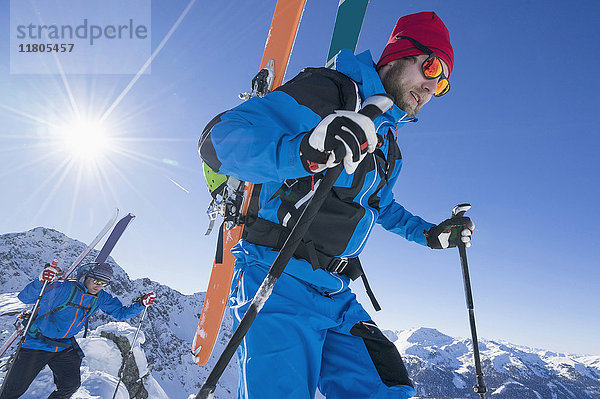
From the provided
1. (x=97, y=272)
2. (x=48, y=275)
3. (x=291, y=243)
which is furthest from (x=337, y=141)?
(x=48, y=275)

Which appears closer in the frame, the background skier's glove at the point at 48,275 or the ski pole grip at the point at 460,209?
the ski pole grip at the point at 460,209

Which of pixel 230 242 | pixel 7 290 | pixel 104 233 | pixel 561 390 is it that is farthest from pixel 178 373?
pixel 561 390

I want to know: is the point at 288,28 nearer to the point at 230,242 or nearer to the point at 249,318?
the point at 230,242

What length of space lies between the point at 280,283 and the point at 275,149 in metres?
0.77

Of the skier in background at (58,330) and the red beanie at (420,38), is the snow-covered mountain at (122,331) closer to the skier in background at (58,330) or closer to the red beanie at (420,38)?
the skier in background at (58,330)

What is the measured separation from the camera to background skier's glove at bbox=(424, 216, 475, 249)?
2.55m

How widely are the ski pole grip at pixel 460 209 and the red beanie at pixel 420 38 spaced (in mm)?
1064

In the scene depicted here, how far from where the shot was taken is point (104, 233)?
10305 millimetres

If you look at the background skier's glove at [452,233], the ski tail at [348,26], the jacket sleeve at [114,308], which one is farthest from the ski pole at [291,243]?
the jacket sleeve at [114,308]

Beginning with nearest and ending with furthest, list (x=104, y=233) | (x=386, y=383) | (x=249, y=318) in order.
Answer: (x=249, y=318)
(x=386, y=383)
(x=104, y=233)

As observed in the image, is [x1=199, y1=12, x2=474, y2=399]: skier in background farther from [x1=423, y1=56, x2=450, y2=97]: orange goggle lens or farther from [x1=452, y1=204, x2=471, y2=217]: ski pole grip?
[x1=452, y1=204, x2=471, y2=217]: ski pole grip

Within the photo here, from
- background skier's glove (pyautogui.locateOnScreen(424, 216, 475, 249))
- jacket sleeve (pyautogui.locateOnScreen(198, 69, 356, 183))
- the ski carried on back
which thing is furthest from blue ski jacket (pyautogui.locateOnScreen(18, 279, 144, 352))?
background skier's glove (pyautogui.locateOnScreen(424, 216, 475, 249))

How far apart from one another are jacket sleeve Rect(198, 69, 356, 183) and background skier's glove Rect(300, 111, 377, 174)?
0.06 m

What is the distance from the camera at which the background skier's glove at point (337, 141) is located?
1228mm
